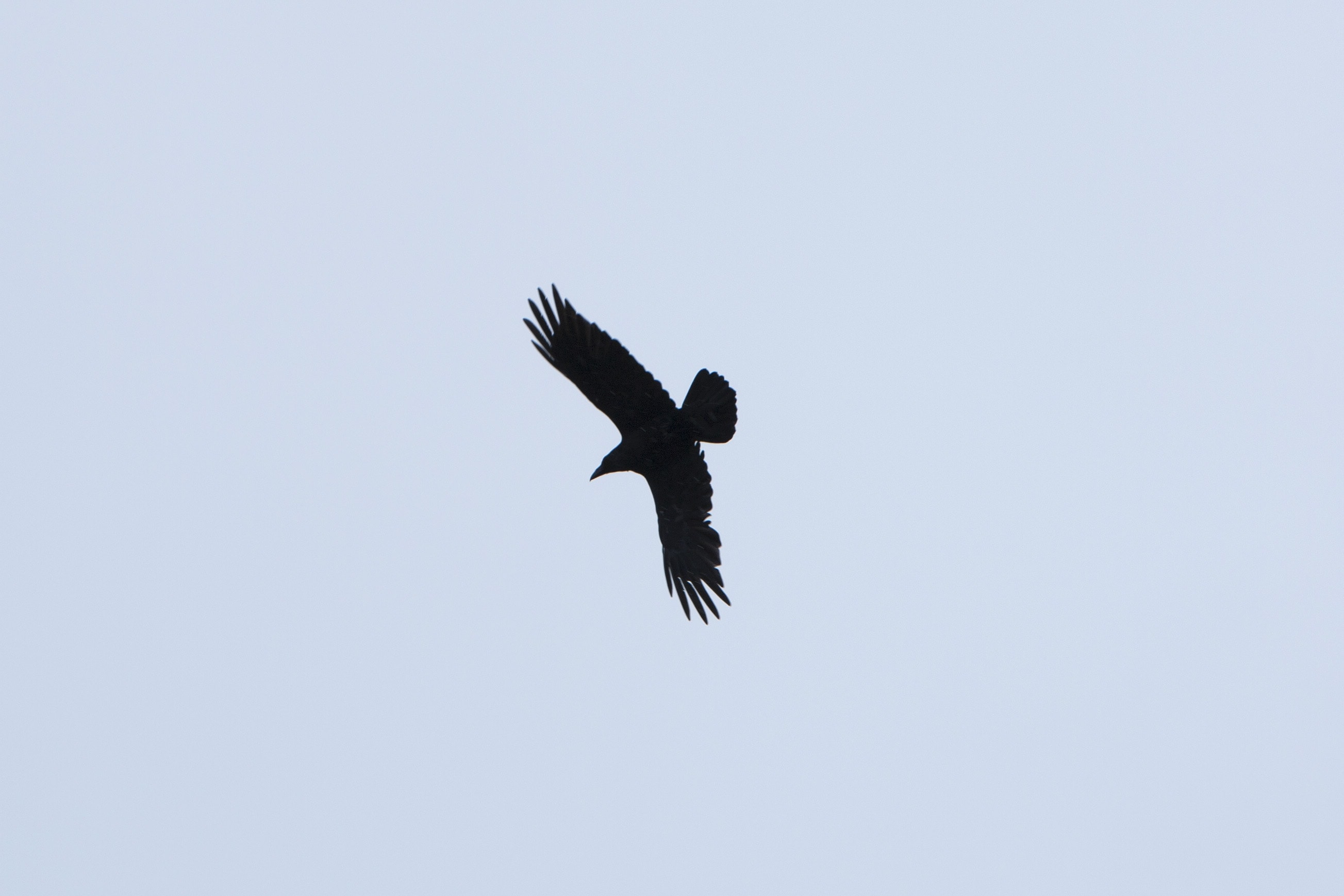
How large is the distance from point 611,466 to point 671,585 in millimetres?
1271

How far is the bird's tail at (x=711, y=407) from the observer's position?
10227 mm

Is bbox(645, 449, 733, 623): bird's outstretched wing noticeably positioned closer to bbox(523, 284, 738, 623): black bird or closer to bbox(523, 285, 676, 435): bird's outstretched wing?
bbox(523, 284, 738, 623): black bird

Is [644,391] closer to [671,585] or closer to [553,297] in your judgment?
[553,297]

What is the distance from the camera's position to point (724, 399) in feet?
33.6

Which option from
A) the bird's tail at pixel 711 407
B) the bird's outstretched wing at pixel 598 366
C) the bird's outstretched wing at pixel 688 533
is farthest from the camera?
the bird's outstretched wing at pixel 688 533

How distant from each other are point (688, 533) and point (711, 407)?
4.69 ft

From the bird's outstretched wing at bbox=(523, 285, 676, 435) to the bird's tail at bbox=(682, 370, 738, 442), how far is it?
190mm

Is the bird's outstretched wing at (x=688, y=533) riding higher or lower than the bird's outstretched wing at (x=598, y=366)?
lower

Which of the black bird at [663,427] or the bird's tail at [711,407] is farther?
the bird's tail at [711,407]

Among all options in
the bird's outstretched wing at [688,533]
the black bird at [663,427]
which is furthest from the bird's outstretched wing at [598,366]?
the bird's outstretched wing at [688,533]

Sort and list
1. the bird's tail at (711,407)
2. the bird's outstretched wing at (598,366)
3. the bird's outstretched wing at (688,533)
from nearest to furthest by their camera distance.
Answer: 1. the bird's outstretched wing at (598,366)
2. the bird's tail at (711,407)
3. the bird's outstretched wing at (688,533)

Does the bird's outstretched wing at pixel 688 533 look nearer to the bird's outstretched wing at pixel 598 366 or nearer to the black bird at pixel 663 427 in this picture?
the black bird at pixel 663 427

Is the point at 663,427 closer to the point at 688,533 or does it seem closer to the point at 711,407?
the point at 711,407

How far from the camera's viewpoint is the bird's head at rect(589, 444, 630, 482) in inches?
421
